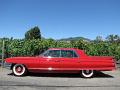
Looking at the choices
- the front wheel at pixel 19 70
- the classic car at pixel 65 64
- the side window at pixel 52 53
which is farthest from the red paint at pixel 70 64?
the front wheel at pixel 19 70

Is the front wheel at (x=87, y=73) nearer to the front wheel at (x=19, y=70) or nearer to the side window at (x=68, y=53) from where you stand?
the side window at (x=68, y=53)

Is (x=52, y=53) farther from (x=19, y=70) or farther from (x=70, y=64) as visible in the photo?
(x=19, y=70)

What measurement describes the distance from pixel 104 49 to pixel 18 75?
350 inches

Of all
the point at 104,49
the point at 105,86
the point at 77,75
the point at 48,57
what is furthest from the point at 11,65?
the point at 104,49

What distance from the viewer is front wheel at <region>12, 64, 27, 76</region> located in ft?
50.9

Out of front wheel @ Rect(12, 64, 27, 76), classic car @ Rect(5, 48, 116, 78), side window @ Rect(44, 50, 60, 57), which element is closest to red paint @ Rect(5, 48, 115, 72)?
classic car @ Rect(5, 48, 116, 78)

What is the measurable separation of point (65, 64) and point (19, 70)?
2.36 metres

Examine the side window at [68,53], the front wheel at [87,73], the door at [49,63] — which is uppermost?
the side window at [68,53]

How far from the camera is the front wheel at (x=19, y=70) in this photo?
50.9ft

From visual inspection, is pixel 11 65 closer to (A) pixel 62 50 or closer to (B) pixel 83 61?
(A) pixel 62 50

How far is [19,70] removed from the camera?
15.5 metres

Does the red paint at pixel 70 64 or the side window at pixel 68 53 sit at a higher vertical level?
the side window at pixel 68 53

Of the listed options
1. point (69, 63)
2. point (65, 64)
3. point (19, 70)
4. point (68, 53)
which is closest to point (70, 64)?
point (69, 63)

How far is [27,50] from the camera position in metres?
22.3
